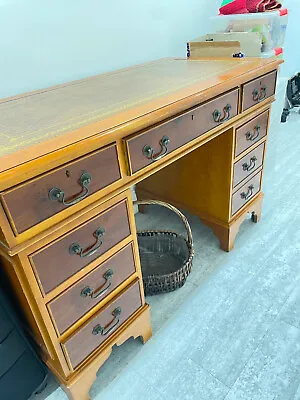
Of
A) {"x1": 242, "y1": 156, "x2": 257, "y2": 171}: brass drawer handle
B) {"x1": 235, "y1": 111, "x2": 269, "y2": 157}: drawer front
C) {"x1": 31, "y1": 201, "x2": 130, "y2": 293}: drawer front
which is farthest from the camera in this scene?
{"x1": 242, "y1": 156, "x2": 257, "y2": 171}: brass drawer handle

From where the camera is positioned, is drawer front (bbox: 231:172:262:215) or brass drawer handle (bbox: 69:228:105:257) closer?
brass drawer handle (bbox: 69:228:105:257)

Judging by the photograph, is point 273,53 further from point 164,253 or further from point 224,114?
point 164,253

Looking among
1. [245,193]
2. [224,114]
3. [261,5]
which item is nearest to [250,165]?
[245,193]

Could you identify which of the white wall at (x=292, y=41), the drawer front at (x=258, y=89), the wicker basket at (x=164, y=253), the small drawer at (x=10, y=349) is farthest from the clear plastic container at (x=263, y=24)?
the small drawer at (x=10, y=349)

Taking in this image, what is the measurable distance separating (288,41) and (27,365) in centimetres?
313

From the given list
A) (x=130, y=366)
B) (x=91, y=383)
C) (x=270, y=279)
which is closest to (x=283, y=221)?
(x=270, y=279)

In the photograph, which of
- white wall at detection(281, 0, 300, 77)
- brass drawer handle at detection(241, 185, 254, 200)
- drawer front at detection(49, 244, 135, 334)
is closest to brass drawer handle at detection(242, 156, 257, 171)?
brass drawer handle at detection(241, 185, 254, 200)

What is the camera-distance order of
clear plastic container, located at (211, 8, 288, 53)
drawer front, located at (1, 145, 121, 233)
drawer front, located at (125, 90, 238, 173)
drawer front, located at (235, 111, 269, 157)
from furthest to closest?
1. clear plastic container, located at (211, 8, 288, 53)
2. drawer front, located at (235, 111, 269, 157)
3. drawer front, located at (125, 90, 238, 173)
4. drawer front, located at (1, 145, 121, 233)

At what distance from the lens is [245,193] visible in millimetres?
1462

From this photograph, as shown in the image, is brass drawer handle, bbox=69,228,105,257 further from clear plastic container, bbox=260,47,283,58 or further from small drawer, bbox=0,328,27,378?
clear plastic container, bbox=260,47,283,58

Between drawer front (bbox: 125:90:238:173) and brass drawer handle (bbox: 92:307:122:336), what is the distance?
1.43 ft

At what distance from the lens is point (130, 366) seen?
108 centimetres

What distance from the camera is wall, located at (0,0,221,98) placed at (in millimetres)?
1101

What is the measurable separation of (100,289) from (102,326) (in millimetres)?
131
